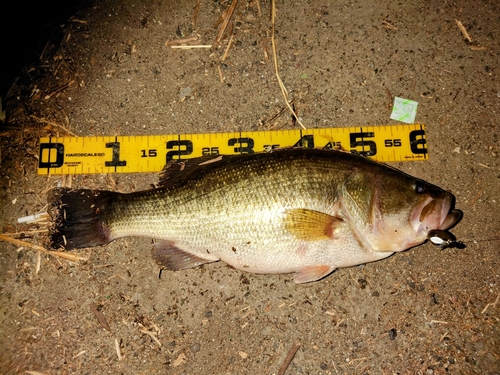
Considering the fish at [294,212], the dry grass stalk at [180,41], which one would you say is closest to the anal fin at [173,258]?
the fish at [294,212]

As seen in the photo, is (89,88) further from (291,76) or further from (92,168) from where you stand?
(291,76)

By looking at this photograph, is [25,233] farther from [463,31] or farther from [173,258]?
[463,31]

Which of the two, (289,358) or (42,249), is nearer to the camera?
(289,358)

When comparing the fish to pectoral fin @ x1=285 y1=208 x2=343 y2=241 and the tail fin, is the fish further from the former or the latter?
the tail fin

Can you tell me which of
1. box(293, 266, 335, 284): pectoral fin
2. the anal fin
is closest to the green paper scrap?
box(293, 266, 335, 284): pectoral fin

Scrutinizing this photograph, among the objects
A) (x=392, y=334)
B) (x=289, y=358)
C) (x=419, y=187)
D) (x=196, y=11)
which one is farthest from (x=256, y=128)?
(x=392, y=334)

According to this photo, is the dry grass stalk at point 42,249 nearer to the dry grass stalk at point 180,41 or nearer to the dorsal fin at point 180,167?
the dorsal fin at point 180,167
